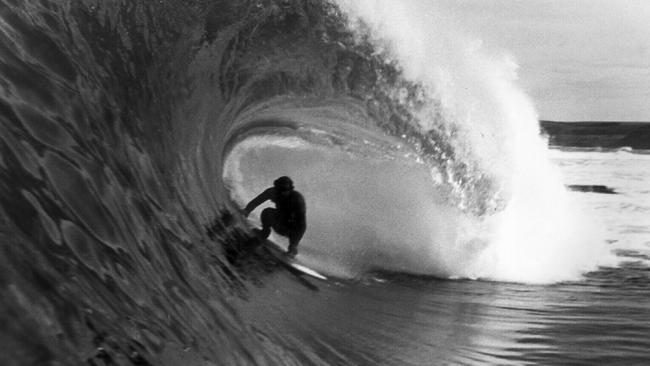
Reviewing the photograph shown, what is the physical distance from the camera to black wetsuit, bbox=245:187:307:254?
4.64 m

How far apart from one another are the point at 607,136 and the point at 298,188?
649 inches

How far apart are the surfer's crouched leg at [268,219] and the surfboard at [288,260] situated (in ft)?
0.16

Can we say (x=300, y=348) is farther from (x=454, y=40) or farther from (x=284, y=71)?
(x=454, y=40)

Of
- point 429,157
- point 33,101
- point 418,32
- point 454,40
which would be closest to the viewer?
point 33,101

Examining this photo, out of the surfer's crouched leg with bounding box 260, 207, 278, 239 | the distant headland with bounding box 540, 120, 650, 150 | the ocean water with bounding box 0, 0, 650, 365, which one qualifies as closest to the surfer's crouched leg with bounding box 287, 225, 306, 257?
the surfer's crouched leg with bounding box 260, 207, 278, 239

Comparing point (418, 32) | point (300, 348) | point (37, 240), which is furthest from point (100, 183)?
point (418, 32)

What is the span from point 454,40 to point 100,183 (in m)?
6.66

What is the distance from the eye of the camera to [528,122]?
8.63m

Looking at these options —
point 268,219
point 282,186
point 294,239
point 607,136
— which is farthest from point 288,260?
point 607,136

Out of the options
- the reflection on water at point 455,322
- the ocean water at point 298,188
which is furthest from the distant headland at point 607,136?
the reflection on water at point 455,322

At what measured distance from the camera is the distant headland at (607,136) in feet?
70.0

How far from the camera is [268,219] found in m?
4.54

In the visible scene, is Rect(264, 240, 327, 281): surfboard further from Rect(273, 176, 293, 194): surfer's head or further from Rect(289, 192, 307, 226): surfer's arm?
Rect(273, 176, 293, 194): surfer's head

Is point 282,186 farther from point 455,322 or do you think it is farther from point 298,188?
point 298,188
